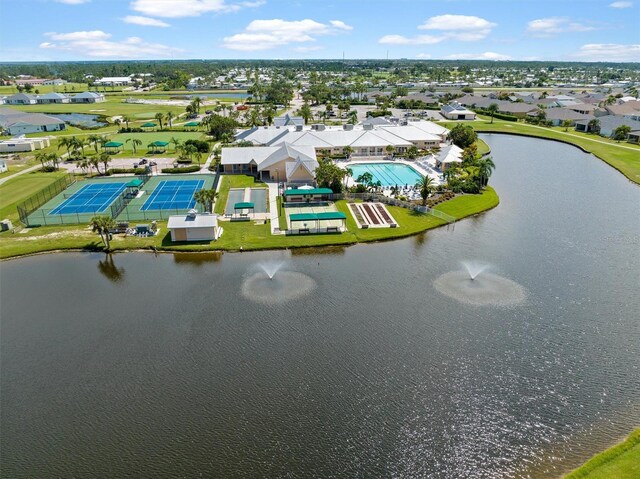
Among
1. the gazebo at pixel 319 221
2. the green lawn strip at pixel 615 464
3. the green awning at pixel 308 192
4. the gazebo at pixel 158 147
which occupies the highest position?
the gazebo at pixel 158 147

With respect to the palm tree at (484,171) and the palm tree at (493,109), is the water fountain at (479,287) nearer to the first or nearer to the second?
the palm tree at (484,171)

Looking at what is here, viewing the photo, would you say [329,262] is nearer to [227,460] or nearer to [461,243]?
[461,243]

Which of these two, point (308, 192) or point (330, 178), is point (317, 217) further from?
point (330, 178)

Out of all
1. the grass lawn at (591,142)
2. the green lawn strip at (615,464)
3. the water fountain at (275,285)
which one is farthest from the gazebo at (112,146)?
the green lawn strip at (615,464)

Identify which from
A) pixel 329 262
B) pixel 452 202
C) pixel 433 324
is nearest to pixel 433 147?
pixel 452 202

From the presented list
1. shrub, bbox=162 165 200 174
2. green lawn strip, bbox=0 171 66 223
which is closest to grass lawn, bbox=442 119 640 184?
shrub, bbox=162 165 200 174
